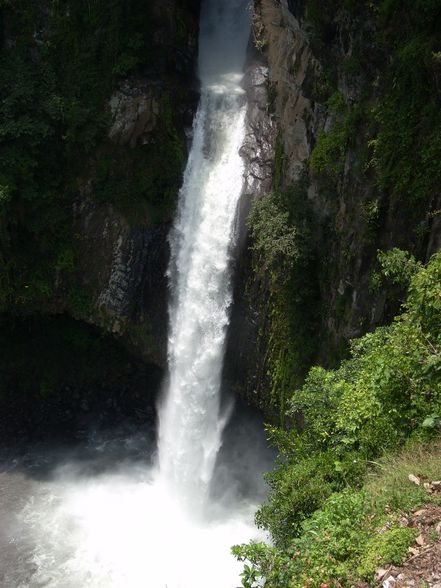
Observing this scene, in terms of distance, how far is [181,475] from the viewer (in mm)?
15094

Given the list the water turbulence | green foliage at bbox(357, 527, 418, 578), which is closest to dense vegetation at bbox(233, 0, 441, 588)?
green foliage at bbox(357, 527, 418, 578)

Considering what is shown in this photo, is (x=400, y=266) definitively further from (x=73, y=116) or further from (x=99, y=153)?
(x=73, y=116)

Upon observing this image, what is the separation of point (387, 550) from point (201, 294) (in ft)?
32.8

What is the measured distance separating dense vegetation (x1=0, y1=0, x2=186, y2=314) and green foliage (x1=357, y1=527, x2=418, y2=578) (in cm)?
1166

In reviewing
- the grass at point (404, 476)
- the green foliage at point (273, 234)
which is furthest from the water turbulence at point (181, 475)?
the grass at point (404, 476)

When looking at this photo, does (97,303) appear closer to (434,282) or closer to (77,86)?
(77,86)

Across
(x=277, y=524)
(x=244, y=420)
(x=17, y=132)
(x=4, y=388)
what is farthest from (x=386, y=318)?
(x=4, y=388)

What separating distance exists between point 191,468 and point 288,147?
8758 millimetres

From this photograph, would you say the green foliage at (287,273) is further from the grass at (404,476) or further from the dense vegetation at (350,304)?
the grass at (404,476)

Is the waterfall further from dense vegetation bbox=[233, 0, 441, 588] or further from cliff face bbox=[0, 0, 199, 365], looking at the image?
dense vegetation bbox=[233, 0, 441, 588]

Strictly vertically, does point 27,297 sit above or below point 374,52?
below

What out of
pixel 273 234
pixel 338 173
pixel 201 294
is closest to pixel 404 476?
pixel 338 173

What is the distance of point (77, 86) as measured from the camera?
15672mm

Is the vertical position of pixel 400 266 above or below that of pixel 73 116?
below
